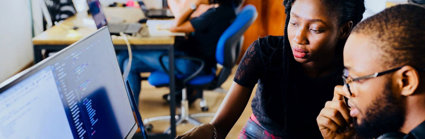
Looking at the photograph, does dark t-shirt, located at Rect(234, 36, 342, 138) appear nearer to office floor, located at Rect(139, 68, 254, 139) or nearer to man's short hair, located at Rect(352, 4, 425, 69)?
man's short hair, located at Rect(352, 4, 425, 69)

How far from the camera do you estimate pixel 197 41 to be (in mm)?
2268

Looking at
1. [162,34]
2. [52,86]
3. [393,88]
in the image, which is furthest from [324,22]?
[162,34]

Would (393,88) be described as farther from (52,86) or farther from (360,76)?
(52,86)

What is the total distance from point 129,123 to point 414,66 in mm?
706

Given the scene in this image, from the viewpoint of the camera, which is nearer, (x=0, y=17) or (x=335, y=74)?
(x=335, y=74)

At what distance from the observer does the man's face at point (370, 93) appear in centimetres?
78

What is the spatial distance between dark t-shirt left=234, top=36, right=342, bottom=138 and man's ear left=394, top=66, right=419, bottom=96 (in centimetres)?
46

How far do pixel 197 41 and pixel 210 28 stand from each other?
0.38 ft

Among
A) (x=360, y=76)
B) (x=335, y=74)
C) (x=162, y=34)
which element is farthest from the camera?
(x=162, y=34)

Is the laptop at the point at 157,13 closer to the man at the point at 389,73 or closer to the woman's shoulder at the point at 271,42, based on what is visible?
the woman's shoulder at the point at 271,42

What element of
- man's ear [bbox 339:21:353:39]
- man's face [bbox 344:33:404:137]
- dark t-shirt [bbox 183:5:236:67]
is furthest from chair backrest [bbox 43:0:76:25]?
man's face [bbox 344:33:404:137]

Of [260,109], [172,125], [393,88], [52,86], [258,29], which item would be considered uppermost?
[52,86]

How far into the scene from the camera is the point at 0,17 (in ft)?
6.03

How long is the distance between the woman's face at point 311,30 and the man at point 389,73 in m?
0.22
